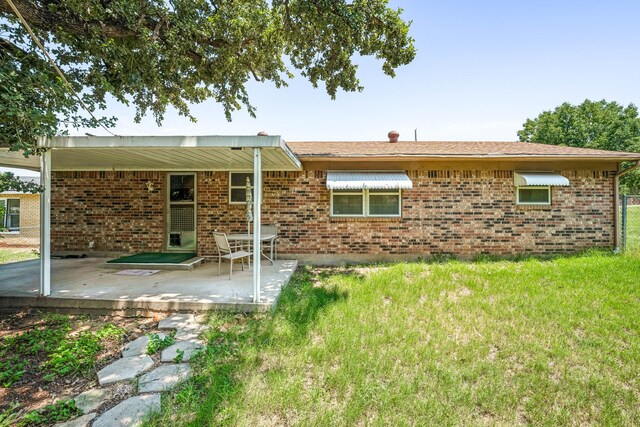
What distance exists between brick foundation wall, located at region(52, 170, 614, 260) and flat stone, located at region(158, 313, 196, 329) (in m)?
4.10

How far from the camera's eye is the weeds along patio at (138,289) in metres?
4.65

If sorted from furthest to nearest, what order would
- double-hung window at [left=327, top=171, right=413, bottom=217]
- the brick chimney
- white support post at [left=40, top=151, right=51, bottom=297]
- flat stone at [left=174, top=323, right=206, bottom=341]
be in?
the brick chimney < double-hung window at [left=327, top=171, right=413, bottom=217] < white support post at [left=40, top=151, right=51, bottom=297] < flat stone at [left=174, top=323, right=206, bottom=341]

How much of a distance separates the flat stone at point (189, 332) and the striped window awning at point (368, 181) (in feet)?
15.5

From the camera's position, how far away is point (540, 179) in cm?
791

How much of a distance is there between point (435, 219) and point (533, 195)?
2.97 metres

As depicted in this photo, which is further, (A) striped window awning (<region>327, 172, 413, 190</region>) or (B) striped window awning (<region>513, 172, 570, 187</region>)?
(B) striped window awning (<region>513, 172, 570, 187</region>)

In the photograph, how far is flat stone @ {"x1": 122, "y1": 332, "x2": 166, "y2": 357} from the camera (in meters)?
3.42

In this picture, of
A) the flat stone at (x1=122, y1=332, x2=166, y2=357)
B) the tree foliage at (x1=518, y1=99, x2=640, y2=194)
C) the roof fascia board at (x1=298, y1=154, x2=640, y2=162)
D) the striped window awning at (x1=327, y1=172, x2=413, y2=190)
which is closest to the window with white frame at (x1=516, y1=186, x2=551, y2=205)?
the roof fascia board at (x1=298, y1=154, x2=640, y2=162)

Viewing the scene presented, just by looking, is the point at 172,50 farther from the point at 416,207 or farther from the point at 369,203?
the point at 416,207

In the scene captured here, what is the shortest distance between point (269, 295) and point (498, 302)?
3984 mm

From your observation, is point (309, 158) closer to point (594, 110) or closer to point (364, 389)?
point (364, 389)

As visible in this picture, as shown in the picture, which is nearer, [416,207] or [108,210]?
[416,207]

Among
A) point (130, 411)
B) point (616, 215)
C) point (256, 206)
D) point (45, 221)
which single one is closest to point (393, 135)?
point (616, 215)

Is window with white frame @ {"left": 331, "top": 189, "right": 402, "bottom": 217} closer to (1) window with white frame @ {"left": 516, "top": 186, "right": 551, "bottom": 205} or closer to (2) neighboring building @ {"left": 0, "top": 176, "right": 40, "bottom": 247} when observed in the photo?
(1) window with white frame @ {"left": 516, "top": 186, "right": 551, "bottom": 205}
